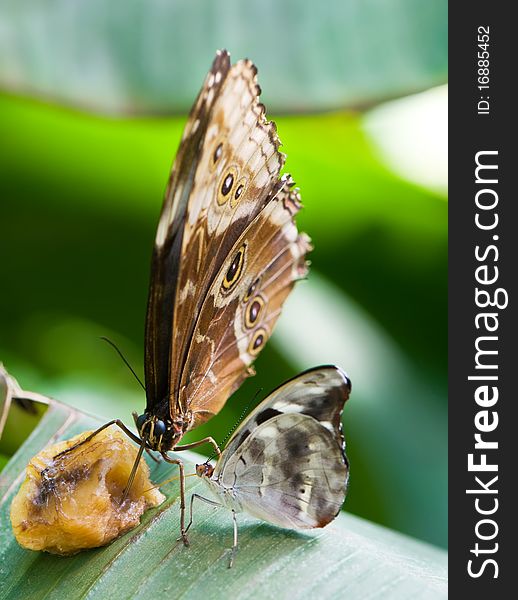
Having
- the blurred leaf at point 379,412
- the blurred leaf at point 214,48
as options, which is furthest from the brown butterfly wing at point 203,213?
the blurred leaf at point 214,48

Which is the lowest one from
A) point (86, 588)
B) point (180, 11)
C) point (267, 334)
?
point (86, 588)

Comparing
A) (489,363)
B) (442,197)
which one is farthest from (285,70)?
(489,363)

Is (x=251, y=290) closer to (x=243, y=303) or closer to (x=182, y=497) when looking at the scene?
(x=243, y=303)

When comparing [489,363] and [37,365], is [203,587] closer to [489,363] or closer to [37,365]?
[489,363]

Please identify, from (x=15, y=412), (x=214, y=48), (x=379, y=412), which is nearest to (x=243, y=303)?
(x=15, y=412)

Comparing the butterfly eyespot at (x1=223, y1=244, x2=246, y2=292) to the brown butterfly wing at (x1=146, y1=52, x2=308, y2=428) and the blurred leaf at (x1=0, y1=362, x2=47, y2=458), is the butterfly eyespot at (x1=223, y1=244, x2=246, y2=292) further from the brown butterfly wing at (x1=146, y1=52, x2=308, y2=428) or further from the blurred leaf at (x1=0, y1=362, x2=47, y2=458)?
the blurred leaf at (x1=0, y1=362, x2=47, y2=458)
